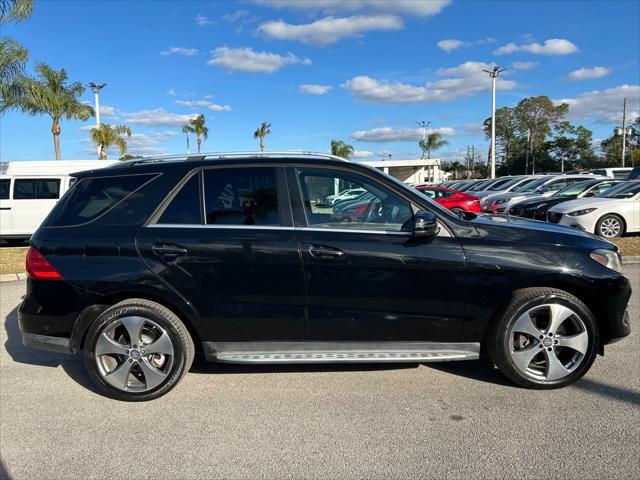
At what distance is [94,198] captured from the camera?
370 cm

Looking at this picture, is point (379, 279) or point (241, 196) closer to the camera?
point (379, 279)

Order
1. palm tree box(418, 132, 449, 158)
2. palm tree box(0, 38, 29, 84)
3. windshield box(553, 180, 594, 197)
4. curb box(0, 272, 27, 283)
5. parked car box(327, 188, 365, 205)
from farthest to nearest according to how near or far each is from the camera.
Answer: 1. palm tree box(418, 132, 449, 158)
2. windshield box(553, 180, 594, 197)
3. palm tree box(0, 38, 29, 84)
4. curb box(0, 272, 27, 283)
5. parked car box(327, 188, 365, 205)

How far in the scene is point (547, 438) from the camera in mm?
2920

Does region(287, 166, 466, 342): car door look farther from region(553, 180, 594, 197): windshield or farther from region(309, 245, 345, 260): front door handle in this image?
region(553, 180, 594, 197): windshield

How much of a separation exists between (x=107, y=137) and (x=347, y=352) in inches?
1401

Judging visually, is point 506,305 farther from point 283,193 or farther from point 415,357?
point 283,193

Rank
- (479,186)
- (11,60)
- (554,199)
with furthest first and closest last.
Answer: (479,186) → (554,199) → (11,60)

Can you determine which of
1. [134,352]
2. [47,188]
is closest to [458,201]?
[47,188]

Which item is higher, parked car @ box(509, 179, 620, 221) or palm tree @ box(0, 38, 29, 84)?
palm tree @ box(0, 38, 29, 84)

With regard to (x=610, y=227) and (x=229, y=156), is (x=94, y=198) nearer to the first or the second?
(x=229, y=156)

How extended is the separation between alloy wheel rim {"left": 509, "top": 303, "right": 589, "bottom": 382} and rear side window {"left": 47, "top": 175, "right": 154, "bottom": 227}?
119 inches

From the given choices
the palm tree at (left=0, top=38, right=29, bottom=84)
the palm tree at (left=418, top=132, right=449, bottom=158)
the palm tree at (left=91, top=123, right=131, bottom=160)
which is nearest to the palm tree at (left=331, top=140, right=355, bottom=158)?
the palm tree at (left=418, top=132, right=449, bottom=158)

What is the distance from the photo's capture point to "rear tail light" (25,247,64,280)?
354 cm

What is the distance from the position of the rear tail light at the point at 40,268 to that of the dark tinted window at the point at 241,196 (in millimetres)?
1202
